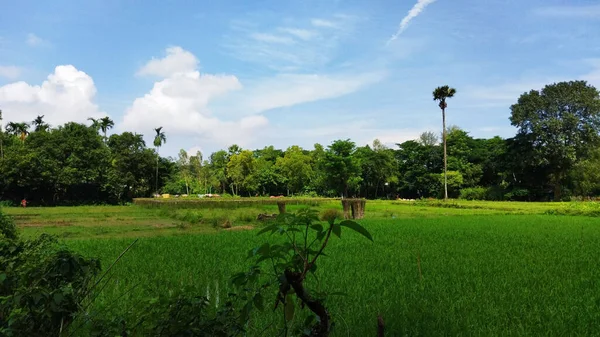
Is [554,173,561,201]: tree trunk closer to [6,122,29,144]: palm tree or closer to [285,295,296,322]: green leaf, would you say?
[285,295,296,322]: green leaf

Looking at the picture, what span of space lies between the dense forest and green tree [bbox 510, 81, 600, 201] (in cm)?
9

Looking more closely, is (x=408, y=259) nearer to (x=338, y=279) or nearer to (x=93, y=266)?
(x=338, y=279)

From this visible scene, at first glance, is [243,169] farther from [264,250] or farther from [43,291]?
[264,250]

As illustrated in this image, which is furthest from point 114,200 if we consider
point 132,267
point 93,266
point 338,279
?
point 93,266

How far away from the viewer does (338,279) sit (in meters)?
6.05

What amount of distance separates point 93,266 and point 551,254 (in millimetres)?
9272

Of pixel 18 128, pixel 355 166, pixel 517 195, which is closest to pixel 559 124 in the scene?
pixel 517 195

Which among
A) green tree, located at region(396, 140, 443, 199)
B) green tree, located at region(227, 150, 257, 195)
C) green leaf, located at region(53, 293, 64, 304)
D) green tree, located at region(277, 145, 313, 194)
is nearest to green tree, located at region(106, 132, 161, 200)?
green tree, located at region(227, 150, 257, 195)

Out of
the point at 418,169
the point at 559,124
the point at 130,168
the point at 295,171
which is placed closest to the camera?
the point at 559,124

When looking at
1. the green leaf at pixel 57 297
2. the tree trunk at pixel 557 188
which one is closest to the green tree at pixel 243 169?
the tree trunk at pixel 557 188

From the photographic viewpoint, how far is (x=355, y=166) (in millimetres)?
45312

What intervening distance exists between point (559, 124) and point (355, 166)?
20.2 m

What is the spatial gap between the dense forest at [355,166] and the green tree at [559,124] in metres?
0.09

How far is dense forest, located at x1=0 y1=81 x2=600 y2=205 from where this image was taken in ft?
113
